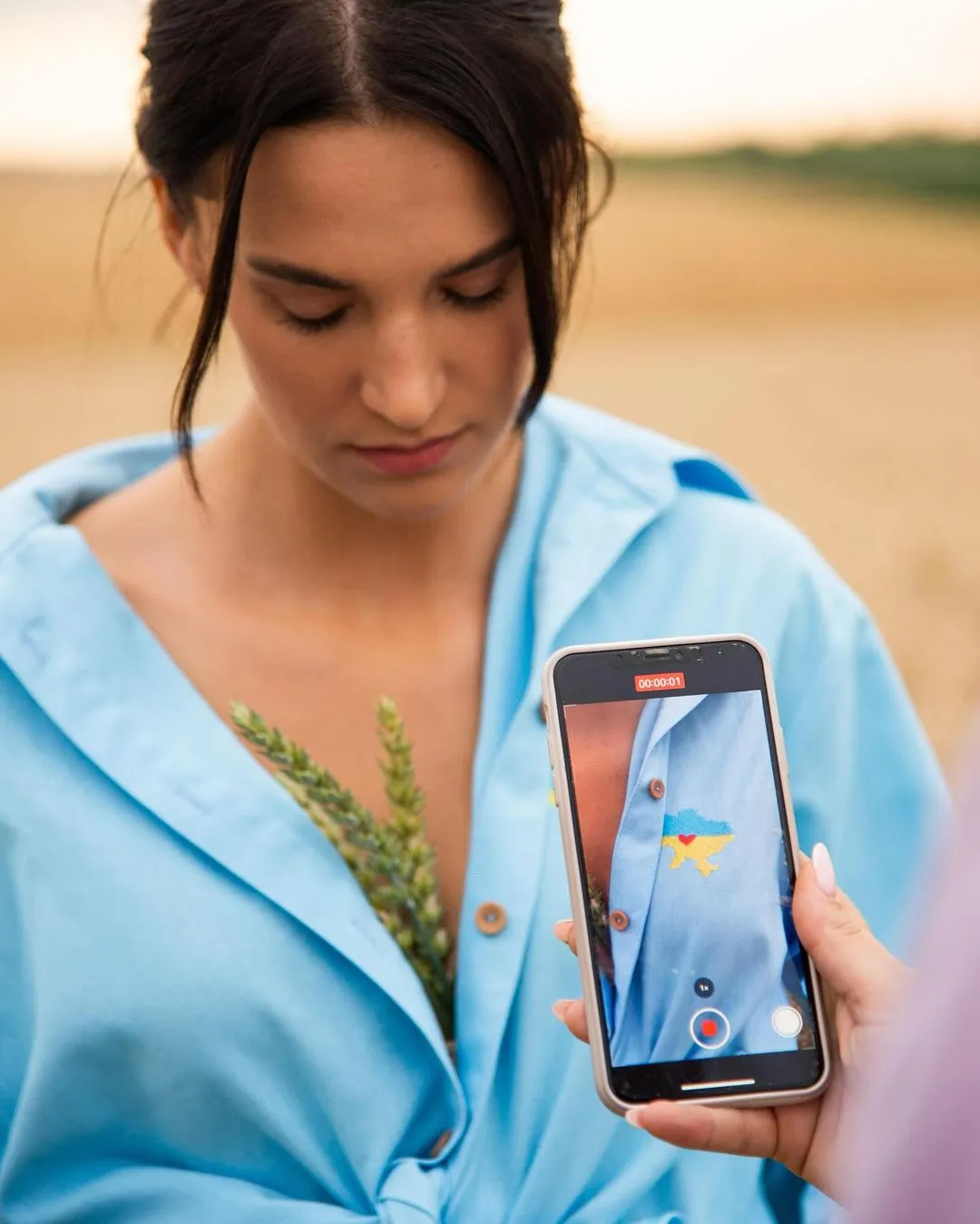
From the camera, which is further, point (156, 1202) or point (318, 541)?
point (318, 541)

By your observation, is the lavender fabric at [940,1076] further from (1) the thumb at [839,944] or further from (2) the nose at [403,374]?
(2) the nose at [403,374]

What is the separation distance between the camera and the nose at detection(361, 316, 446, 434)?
1.14 meters

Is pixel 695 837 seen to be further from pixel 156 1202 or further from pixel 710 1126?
pixel 156 1202

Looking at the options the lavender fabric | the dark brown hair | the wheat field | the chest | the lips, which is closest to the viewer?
the lavender fabric

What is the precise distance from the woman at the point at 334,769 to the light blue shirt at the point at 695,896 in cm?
25

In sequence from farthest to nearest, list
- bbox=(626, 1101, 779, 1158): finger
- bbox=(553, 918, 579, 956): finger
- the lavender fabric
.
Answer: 1. bbox=(553, 918, 579, 956): finger
2. bbox=(626, 1101, 779, 1158): finger
3. the lavender fabric

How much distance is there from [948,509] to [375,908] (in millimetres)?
3869

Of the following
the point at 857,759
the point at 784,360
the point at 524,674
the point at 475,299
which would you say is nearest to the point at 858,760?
the point at 857,759

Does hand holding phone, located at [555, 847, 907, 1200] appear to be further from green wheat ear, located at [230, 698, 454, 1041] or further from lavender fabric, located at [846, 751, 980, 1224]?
lavender fabric, located at [846, 751, 980, 1224]

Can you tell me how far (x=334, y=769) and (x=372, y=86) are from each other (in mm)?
587

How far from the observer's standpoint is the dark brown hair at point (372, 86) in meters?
1.11

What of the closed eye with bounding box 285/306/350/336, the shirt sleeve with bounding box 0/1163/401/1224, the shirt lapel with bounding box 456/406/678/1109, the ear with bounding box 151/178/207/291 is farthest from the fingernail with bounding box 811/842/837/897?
the ear with bounding box 151/178/207/291

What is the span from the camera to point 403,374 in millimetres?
1148

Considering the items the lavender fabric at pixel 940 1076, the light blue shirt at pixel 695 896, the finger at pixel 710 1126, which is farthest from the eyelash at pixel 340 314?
the lavender fabric at pixel 940 1076
